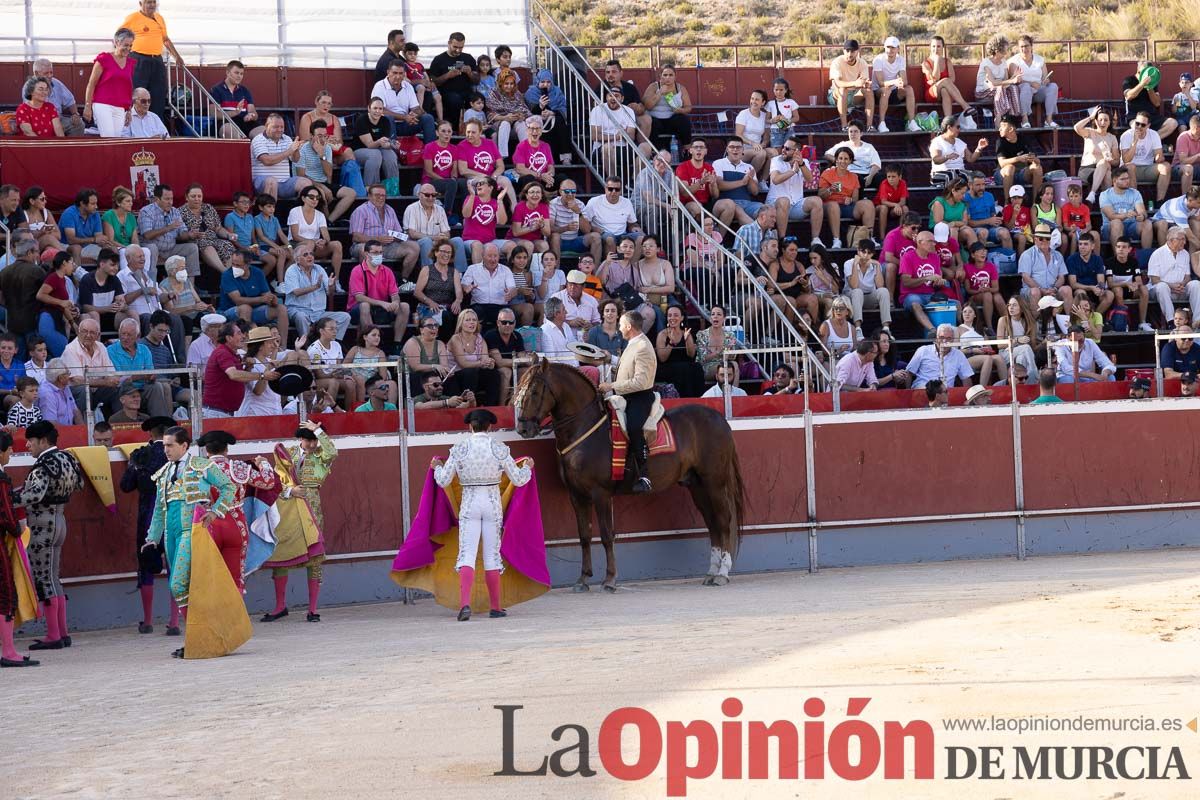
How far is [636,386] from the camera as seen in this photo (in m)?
13.7

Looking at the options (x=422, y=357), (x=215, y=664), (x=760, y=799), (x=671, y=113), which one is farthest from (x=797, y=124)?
(x=760, y=799)

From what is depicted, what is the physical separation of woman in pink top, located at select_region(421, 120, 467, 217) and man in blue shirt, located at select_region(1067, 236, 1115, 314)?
23.8 ft

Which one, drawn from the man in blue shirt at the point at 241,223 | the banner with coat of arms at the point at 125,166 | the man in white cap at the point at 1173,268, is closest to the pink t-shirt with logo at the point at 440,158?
the banner with coat of arms at the point at 125,166

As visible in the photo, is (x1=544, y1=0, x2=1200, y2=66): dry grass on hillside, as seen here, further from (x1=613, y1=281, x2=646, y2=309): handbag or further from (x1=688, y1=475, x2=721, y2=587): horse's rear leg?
(x1=688, y1=475, x2=721, y2=587): horse's rear leg

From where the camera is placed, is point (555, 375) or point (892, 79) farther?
point (892, 79)

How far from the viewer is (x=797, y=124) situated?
74.4 ft

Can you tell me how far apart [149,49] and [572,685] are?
38.4 ft

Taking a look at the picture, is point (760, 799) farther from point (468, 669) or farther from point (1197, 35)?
point (1197, 35)

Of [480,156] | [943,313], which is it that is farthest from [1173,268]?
[480,156]

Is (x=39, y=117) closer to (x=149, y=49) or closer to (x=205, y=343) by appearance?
(x=149, y=49)

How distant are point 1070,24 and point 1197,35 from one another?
9.11ft

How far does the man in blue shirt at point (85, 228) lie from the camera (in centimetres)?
1605

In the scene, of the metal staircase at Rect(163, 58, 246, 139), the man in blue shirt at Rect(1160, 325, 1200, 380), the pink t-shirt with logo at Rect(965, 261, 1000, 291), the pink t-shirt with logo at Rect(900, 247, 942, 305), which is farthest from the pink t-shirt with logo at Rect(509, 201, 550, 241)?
the man in blue shirt at Rect(1160, 325, 1200, 380)

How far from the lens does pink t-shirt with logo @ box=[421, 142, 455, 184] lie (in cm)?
1891
